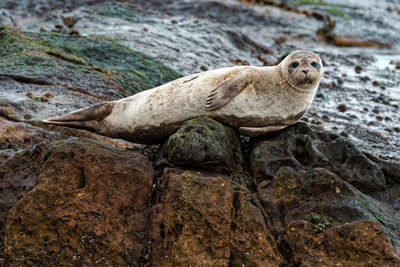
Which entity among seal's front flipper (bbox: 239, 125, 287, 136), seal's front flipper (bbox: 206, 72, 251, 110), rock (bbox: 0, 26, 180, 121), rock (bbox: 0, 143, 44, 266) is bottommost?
rock (bbox: 0, 26, 180, 121)

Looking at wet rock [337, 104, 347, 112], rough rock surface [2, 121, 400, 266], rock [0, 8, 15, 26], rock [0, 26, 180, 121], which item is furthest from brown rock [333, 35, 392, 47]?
rough rock surface [2, 121, 400, 266]

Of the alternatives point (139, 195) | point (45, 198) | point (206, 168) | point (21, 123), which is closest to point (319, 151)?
point (206, 168)

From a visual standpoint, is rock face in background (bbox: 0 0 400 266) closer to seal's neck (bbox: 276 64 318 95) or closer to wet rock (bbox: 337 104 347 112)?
seal's neck (bbox: 276 64 318 95)

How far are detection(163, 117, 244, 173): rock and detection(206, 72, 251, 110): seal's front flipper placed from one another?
0.30 m

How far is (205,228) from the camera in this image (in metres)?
3.78

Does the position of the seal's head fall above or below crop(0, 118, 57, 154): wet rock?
above

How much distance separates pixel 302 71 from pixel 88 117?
293cm

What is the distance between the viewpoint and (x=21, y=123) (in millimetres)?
6180

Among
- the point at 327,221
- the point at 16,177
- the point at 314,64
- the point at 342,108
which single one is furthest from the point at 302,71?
the point at 342,108

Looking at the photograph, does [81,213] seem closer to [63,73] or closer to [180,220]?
[180,220]

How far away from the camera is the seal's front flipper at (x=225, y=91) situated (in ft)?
16.9

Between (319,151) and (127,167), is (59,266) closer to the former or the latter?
(127,167)

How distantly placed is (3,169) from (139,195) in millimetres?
1475

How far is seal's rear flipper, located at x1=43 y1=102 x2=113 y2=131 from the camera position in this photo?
5.88m
